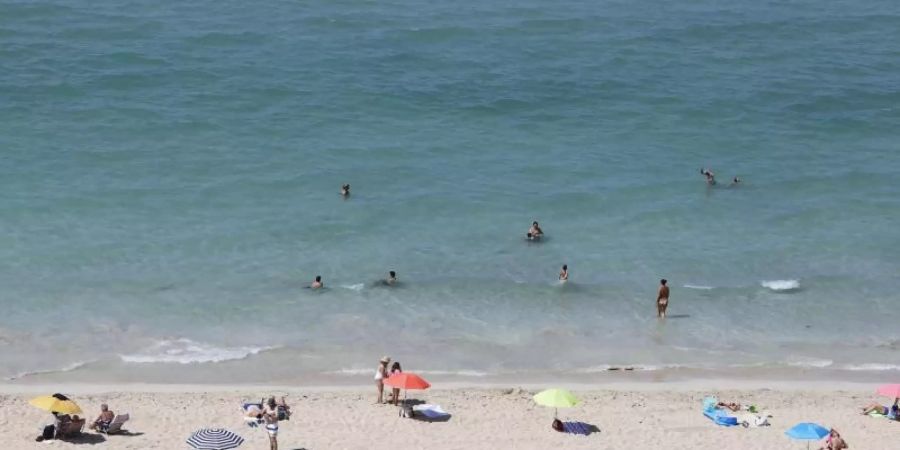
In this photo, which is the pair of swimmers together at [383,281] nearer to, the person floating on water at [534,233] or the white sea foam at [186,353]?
the white sea foam at [186,353]

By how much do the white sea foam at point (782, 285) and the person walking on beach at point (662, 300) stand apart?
3718 millimetres

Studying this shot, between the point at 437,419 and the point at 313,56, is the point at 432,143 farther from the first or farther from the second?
the point at 437,419

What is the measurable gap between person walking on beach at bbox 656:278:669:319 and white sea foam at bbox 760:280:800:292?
372cm

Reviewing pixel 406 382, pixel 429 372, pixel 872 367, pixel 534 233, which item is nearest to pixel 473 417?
pixel 406 382

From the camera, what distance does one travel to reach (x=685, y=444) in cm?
2527

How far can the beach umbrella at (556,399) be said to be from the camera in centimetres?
2559

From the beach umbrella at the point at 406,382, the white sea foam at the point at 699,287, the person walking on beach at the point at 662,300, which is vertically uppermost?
the white sea foam at the point at 699,287

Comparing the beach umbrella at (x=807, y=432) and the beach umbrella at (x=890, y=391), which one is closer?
the beach umbrella at (x=807, y=432)

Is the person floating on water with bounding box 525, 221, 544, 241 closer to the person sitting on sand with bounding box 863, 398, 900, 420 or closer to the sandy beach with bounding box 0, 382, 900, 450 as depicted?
the sandy beach with bounding box 0, 382, 900, 450

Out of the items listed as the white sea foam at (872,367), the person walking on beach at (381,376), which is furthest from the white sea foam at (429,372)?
the white sea foam at (872,367)

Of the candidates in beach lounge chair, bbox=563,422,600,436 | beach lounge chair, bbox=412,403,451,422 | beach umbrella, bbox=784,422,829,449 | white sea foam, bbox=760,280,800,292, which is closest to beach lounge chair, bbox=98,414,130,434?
beach lounge chair, bbox=412,403,451,422

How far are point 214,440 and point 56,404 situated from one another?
3.26 meters

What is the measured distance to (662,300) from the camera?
32969mm

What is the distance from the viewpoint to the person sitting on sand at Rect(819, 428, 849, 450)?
24344mm
